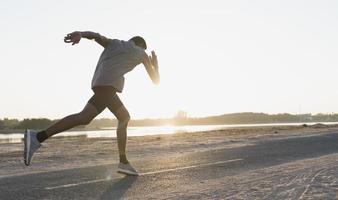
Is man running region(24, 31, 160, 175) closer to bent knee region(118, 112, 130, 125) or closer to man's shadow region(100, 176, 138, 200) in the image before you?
bent knee region(118, 112, 130, 125)

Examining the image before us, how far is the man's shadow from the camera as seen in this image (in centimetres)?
590

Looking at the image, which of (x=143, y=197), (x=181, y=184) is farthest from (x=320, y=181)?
(x=143, y=197)

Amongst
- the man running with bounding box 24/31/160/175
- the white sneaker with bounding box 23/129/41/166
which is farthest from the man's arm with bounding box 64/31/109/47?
the white sneaker with bounding box 23/129/41/166

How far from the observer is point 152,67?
7.89 m

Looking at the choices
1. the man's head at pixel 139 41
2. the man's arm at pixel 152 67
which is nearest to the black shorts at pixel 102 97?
the man's arm at pixel 152 67

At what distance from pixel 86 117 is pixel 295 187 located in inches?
115

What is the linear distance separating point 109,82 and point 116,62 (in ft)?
1.11

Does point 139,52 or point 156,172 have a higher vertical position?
point 139,52

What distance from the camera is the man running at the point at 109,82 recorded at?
721 cm

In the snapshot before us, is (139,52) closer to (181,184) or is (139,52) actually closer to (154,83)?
(154,83)

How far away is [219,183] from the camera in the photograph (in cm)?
680

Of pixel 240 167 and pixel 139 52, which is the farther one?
pixel 240 167

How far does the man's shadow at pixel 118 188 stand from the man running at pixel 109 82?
459mm

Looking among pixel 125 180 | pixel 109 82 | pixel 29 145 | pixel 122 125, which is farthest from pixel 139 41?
pixel 29 145
